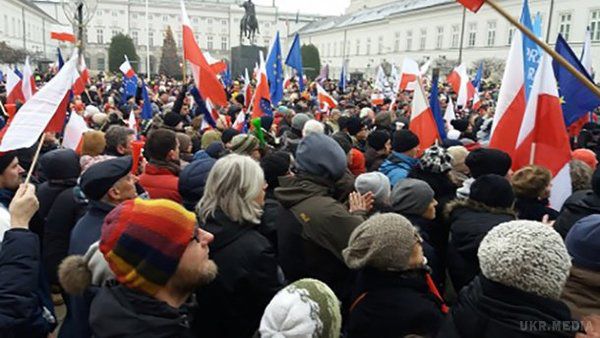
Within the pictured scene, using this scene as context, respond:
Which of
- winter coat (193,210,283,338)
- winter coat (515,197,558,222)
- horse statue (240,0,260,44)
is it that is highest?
horse statue (240,0,260,44)

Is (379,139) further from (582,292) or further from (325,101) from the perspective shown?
(325,101)

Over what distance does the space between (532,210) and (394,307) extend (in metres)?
1.76

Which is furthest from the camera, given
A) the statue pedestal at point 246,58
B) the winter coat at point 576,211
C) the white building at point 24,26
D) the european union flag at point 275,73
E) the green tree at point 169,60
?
the white building at point 24,26

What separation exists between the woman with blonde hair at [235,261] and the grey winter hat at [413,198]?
3.52ft

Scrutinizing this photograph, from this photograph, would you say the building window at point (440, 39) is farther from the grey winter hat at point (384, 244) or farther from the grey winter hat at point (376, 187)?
the grey winter hat at point (384, 244)

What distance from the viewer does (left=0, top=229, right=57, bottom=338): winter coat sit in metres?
2.07

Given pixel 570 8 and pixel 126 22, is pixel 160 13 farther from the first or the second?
pixel 570 8

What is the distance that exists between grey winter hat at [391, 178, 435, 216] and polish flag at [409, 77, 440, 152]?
2.56m

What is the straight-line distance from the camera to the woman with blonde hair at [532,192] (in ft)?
11.3

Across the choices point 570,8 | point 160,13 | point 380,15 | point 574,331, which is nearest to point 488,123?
point 574,331

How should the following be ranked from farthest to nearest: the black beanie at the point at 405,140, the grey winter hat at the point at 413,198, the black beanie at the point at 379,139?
the black beanie at the point at 379,139 < the black beanie at the point at 405,140 < the grey winter hat at the point at 413,198

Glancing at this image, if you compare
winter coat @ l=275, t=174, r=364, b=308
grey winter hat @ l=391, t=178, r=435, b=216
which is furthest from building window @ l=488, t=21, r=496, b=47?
winter coat @ l=275, t=174, r=364, b=308

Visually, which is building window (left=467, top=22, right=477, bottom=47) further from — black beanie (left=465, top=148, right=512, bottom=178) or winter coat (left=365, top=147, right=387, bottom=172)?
black beanie (left=465, top=148, right=512, bottom=178)

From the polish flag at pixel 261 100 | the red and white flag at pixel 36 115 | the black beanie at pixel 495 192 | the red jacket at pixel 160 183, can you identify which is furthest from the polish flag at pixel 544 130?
the polish flag at pixel 261 100
